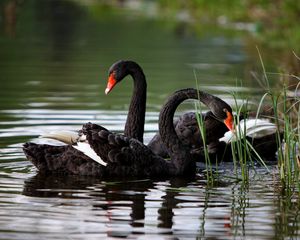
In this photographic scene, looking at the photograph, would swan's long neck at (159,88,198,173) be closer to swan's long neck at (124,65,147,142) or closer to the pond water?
the pond water

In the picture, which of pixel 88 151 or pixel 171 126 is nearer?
pixel 88 151

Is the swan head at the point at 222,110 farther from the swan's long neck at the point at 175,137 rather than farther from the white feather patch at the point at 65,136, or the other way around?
the white feather patch at the point at 65,136

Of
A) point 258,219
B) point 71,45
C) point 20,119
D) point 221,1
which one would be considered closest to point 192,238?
point 258,219

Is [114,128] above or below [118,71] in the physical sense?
below

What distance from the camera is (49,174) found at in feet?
26.2

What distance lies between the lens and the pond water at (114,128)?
6090mm

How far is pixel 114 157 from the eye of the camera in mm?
7797

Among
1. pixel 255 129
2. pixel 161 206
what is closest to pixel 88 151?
pixel 161 206

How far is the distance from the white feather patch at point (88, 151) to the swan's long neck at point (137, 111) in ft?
3.52

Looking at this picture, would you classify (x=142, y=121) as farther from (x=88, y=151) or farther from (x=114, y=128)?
(x=114, y=128)

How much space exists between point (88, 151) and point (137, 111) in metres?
1.28

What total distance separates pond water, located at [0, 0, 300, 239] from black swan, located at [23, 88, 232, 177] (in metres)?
0.12

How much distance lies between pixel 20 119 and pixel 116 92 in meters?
3.35

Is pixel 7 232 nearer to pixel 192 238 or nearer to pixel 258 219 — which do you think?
pixel 192 238
